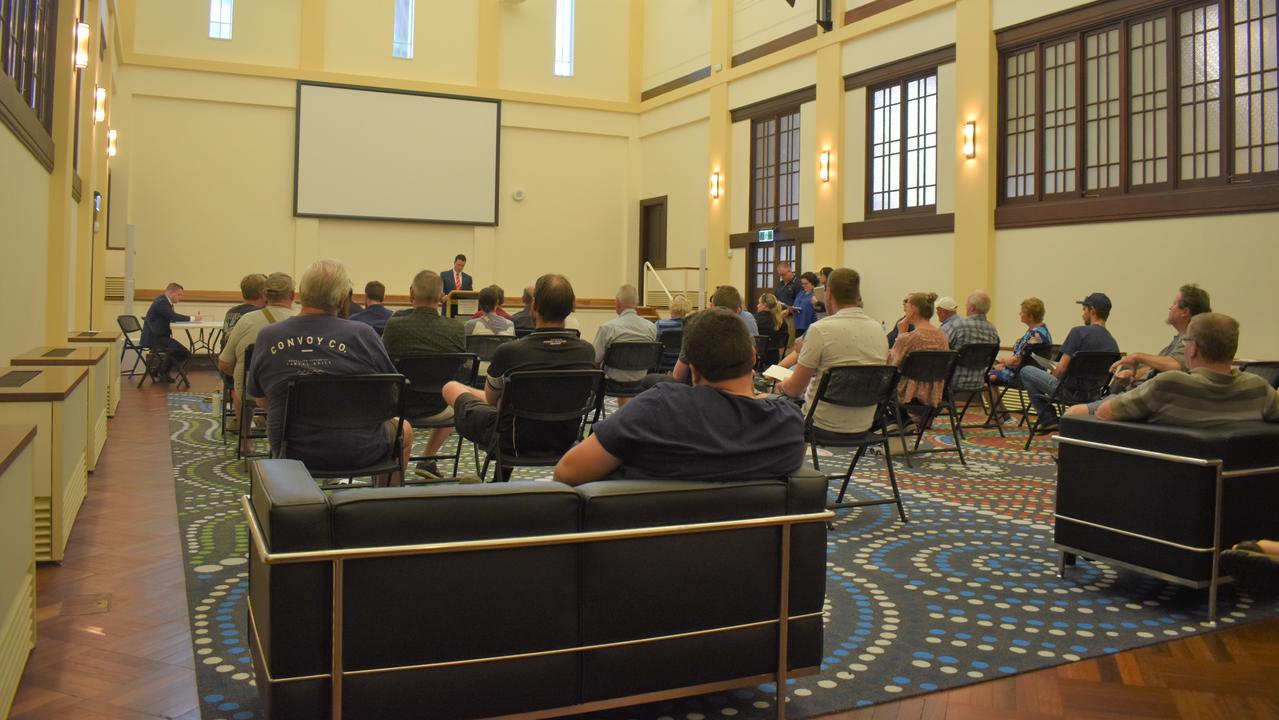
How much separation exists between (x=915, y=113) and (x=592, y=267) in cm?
729

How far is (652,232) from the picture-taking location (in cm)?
1755

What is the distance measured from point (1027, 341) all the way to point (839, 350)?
12.0 ft

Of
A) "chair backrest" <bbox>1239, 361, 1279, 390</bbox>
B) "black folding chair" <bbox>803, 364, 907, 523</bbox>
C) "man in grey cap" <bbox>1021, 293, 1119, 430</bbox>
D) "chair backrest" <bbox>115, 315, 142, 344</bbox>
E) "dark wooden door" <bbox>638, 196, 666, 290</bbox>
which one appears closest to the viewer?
"black folding chair" <bbox>803, 364, 907, 523</bbox>

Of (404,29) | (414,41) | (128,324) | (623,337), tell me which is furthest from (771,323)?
(404,29)

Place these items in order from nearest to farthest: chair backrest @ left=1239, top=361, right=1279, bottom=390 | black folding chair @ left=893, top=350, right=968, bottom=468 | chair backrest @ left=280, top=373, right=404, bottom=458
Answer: chair backrest @ left=280, top=373, right=404, bottom=458, chair backrest @ left=1239, top=361, right=1279, bottom=390, black folding chair @ left=893, top=350, right=968, bottom=468

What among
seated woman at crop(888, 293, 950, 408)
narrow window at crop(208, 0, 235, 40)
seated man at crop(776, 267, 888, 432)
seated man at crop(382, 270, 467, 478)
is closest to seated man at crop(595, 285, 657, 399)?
seated man at crop(382, 270, 467, 478)

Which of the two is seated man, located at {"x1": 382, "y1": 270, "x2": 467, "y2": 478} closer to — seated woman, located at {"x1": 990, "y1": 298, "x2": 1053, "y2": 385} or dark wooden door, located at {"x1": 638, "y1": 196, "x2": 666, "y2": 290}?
seated woman, located at {"x1": 990, "y1": 298, "x2": 1053, "y2": 385}

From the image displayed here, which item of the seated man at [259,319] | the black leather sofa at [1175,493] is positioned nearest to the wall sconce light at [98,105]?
the seated man at [259,319]

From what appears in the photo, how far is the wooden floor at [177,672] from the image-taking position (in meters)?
2.62

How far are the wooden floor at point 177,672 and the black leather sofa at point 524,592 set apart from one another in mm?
446

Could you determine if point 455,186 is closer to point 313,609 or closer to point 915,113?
point 915,113

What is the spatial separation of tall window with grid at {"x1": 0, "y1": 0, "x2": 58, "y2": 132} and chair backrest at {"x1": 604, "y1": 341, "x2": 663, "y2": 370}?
12.2ft

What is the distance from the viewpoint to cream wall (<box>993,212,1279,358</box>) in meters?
8.16

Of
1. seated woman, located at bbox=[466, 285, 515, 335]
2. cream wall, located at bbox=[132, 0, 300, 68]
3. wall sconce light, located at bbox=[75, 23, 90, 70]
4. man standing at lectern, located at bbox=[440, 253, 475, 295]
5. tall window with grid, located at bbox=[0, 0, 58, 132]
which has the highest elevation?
cream wall, located at bbox=[132, 0, 300, 68]
